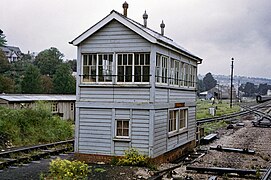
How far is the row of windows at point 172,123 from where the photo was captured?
14.4 meters

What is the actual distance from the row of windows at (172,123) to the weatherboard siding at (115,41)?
2.83m

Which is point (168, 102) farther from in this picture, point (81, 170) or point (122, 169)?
point (81, 170)

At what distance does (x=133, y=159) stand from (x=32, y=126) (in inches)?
394

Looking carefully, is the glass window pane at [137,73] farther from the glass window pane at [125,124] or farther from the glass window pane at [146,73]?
the glass window pane at [125,124]

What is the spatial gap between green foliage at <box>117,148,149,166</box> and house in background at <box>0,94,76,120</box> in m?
17.1

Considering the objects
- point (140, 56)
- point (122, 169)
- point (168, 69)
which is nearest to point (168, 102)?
point (168, 69)

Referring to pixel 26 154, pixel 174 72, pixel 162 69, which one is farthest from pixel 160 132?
pixel 26 154

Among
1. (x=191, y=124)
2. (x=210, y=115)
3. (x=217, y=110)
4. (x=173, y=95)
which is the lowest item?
(x=217, y=110)

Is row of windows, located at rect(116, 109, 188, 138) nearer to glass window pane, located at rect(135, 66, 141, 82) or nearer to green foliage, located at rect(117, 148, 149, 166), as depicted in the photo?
green foliage, located at rect(117, 148, 149, 166)

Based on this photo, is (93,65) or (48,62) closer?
(93,65)

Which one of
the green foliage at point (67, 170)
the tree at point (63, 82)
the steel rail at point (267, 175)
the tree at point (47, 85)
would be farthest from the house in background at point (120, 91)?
the tree at point (63, 82)

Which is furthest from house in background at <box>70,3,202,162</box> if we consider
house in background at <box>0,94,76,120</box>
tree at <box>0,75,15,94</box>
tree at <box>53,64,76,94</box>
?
tree at <box>53,64,76,94</box>

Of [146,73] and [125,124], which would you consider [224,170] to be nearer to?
[125,124]

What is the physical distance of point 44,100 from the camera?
31.2m
